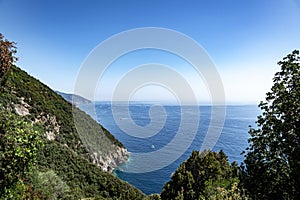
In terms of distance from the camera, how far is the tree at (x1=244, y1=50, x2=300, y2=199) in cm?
414

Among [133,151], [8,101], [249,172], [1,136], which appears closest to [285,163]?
[249,172]

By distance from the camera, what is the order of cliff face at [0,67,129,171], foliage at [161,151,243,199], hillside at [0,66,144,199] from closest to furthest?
foliage at [161,151,243,199], hillside at [0,66,144,199], cliff face at [0,67,129,171]

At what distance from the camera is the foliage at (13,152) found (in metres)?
3.79

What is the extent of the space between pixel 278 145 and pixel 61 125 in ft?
168

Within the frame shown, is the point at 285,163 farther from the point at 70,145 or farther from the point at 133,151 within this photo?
the point at 133,151

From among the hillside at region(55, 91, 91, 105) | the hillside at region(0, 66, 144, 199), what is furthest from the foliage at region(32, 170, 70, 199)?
the hillside at region(55, 91, 91, 105)

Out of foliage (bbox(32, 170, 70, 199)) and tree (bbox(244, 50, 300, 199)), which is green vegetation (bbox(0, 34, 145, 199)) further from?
tree (bbox(244, 50, 300, 199))

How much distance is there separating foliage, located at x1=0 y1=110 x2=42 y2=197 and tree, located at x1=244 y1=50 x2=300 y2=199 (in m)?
4.30

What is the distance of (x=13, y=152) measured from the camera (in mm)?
3777

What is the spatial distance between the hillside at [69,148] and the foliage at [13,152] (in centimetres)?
2231

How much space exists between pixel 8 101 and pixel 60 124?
14.5 m

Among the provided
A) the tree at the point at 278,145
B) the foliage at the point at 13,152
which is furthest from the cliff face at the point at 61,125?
the tree at the point at 278,145

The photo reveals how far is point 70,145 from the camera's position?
48.1 meters

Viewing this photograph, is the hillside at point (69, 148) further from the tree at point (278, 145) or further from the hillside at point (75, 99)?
the tree at point (278, 145)
